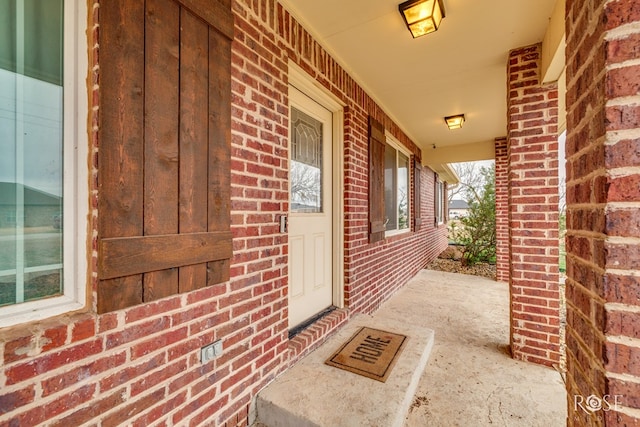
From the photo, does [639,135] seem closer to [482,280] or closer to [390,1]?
[390,1]

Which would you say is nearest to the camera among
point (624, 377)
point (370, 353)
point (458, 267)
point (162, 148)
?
point (624, 377)

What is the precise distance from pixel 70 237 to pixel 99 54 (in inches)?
26.6

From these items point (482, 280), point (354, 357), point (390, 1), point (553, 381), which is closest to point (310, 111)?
point (390, 1)

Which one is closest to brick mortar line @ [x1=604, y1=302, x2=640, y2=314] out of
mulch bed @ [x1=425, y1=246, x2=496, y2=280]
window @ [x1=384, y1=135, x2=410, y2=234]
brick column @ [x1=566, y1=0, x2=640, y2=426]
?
brick column @ [x1=566, y1=0, x2=640, y2=426]

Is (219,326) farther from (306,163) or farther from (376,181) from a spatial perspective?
(376,181)

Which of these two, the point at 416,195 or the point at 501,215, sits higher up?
the point at 416,195

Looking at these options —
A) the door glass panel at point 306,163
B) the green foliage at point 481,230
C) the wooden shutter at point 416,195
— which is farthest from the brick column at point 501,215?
the door glass panel at point 306,163

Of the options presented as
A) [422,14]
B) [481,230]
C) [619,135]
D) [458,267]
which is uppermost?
[422,14]

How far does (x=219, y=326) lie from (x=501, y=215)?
17.3 ft

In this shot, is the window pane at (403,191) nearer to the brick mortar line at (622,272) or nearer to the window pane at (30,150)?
the brick mortar line at (622,272)

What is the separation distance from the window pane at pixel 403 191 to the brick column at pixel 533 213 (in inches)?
91.8

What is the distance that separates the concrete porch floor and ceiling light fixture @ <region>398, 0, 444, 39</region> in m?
2.36

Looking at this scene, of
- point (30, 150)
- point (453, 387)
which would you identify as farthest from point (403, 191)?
point (30, 150)

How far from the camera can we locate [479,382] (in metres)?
2.03
